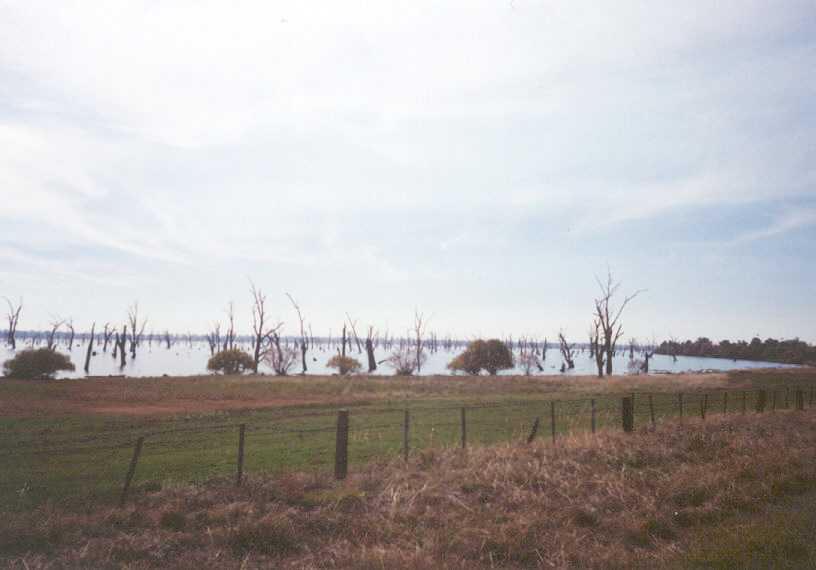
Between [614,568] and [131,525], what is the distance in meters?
7.60

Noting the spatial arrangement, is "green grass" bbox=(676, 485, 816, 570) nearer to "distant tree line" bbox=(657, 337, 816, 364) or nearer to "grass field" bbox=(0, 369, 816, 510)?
"grass field" bbox=(0, 369, 816, 510)

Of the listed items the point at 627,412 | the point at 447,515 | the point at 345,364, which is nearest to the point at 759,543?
the point at 447,515

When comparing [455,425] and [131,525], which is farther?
[455,425]

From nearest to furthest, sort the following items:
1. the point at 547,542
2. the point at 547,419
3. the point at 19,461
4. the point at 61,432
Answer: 1. the point at 547,542
2. the point at 19,461
3. the point at 61,432
4. the point at 547,419

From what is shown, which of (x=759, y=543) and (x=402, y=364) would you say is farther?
(x=402, y=364)

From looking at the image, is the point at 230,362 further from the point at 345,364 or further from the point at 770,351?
the point at 770,351

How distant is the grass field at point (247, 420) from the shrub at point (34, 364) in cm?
563

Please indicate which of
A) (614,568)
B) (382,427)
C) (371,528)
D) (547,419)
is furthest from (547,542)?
(547,419)

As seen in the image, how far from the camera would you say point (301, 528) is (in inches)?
350

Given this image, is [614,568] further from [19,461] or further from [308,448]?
[19,461]

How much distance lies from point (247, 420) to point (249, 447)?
20.9 feet

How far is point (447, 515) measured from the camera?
959 cm

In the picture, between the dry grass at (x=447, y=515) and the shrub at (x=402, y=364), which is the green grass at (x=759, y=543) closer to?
the dry grass at (x=447, y=515)

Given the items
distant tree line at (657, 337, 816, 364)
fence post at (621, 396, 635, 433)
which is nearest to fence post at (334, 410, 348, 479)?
fence post at (621, 396, 635, 433)
